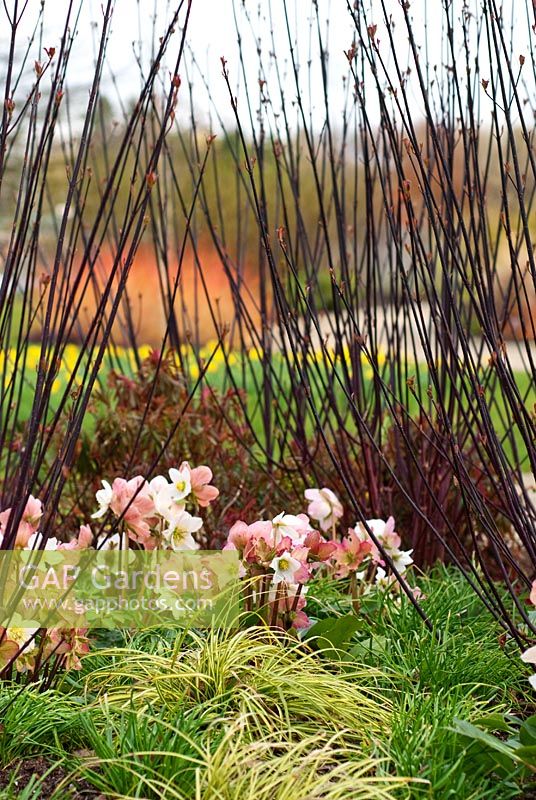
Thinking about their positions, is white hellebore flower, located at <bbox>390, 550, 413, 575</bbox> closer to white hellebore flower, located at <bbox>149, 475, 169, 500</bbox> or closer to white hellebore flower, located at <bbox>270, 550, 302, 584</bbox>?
white hellebore flower, located at <bbox>270, 550, 302, 584</bbox>

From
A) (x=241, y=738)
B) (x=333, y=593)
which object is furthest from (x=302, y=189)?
(x=241, y=738)

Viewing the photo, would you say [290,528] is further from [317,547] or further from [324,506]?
[324,506]

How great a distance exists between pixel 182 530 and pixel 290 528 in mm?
334

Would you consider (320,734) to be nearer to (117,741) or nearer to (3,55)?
(117,741)

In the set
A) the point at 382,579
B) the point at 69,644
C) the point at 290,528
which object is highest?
the point at 290,528

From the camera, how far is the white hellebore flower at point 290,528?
2150 millimetres

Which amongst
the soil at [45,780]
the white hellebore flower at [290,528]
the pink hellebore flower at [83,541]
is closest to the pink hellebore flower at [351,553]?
the white hellebore flower at [290,528]

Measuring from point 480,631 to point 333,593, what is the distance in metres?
0.42

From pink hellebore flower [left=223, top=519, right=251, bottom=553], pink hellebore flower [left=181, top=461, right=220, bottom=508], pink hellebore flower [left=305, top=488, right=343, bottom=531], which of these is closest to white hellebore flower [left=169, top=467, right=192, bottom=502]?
pink hellebore flower [left=181, top=461, right=220, bottom=508]

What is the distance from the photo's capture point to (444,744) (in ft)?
5.18

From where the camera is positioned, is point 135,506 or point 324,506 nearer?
point 135,506

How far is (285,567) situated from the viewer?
6.70 ft

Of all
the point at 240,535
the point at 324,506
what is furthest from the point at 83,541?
the point at 324,506

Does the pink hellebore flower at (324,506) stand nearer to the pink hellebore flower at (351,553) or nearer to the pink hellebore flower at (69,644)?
the pink hellebore flower at (351,553)
